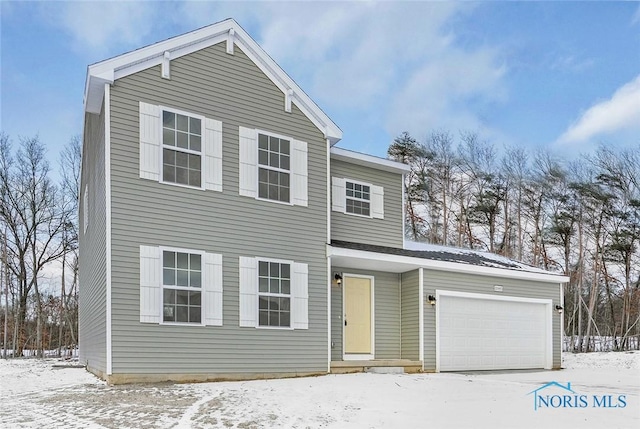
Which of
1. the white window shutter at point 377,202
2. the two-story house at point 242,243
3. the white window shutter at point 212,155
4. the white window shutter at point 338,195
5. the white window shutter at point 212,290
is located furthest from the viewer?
the white window shutter at point 377,202

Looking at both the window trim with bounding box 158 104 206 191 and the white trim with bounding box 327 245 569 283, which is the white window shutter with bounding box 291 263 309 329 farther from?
the window trim with bounding box 158 104 206 191

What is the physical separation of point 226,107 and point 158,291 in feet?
11.8

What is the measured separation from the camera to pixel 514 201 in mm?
27094

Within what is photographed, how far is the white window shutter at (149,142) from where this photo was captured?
30.9 feet

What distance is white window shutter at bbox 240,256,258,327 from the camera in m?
10.1

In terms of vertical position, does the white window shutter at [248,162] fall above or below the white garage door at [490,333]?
above

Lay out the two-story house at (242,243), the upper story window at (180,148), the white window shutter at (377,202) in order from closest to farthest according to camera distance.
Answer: the two-story house at (242,243), the upper story window at (180,148), the white window shutter at (377,202)

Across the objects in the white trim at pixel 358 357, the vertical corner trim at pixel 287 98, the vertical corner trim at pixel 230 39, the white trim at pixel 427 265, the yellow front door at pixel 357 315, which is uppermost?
the vertical corner trim at pixel 230 39

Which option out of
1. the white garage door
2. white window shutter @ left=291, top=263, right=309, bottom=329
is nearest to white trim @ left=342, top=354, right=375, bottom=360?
the white garage door

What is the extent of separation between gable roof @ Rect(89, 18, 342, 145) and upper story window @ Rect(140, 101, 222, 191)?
2.38 ft

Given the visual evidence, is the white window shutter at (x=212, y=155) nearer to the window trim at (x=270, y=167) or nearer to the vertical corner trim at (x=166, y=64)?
the window trim at (x=270, y=167)

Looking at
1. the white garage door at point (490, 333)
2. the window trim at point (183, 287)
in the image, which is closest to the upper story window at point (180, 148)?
the window trim at point (183, 287)

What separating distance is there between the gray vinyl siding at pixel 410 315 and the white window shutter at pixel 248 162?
14.8 feet

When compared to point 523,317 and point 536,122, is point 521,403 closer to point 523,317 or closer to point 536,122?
point 523,317
